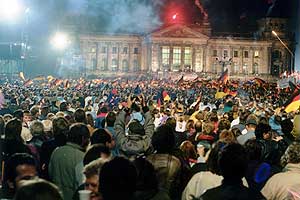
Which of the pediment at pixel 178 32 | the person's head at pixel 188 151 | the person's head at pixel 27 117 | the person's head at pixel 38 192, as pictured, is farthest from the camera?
the pediment at pixel 178 32

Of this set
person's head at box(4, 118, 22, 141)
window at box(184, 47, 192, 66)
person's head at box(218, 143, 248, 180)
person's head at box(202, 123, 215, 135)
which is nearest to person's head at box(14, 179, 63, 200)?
person's head at box(218, 143, 248, 180)

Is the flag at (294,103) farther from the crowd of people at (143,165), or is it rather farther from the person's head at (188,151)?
the person's head at (188,151)

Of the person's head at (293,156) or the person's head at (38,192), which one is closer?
the person's head at (38,192)

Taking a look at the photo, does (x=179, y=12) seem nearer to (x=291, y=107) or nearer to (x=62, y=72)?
(x=62, y=72)

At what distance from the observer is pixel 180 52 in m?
106

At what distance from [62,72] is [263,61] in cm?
3706

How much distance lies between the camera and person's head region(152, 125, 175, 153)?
6344mm

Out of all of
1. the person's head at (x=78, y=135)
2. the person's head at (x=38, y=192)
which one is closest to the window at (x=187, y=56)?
the person's head at (x=78, y=135)

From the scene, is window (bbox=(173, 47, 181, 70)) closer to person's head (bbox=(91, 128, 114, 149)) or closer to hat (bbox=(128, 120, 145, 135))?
hat (bbox=(128, 120, 145, 135))

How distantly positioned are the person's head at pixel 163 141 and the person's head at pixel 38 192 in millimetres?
2893

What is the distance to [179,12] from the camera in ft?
429

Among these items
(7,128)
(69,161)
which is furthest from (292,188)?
(7,128)

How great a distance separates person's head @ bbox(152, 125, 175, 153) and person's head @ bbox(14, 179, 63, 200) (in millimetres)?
2893

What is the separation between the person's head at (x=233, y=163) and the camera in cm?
488
